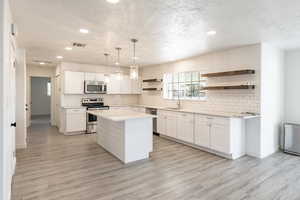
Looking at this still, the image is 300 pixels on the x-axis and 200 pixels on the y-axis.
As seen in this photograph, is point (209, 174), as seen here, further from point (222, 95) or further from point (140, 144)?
point (222, 95)

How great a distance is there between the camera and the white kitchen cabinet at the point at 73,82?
6260 millimetres

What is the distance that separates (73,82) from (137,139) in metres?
3.77

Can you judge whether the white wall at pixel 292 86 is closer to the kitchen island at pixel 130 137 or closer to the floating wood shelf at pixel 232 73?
the floating wood shelf at pixel 232 73

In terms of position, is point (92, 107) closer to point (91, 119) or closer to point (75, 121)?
point (91, 119)

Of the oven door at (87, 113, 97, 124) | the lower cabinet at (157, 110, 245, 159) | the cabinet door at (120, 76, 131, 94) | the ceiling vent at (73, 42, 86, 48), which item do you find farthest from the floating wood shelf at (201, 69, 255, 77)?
the oven door at (87, 113, 97, 124)

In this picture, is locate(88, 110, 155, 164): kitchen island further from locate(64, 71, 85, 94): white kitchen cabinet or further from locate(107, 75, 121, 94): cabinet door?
locate(107, 75, 121, 94): cabinet door

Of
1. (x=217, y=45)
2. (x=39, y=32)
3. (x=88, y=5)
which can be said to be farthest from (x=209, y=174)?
(x=39, y=32)

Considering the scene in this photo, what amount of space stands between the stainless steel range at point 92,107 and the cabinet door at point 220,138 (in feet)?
13.2

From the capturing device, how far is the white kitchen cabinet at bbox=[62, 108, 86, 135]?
6137mm

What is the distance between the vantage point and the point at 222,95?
15.5 feet

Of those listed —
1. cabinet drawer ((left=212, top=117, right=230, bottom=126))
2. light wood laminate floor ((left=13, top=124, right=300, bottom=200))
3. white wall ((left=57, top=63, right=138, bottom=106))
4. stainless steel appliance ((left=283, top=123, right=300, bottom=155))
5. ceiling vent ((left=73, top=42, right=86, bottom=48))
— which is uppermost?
ceiling vent ((left=73, top=42, right=86, bottom=48))

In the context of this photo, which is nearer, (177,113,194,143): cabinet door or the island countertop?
the island countertop

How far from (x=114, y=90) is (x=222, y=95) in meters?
4.16

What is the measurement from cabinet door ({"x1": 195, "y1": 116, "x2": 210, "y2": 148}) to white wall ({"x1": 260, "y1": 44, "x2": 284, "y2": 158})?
1.13 m
